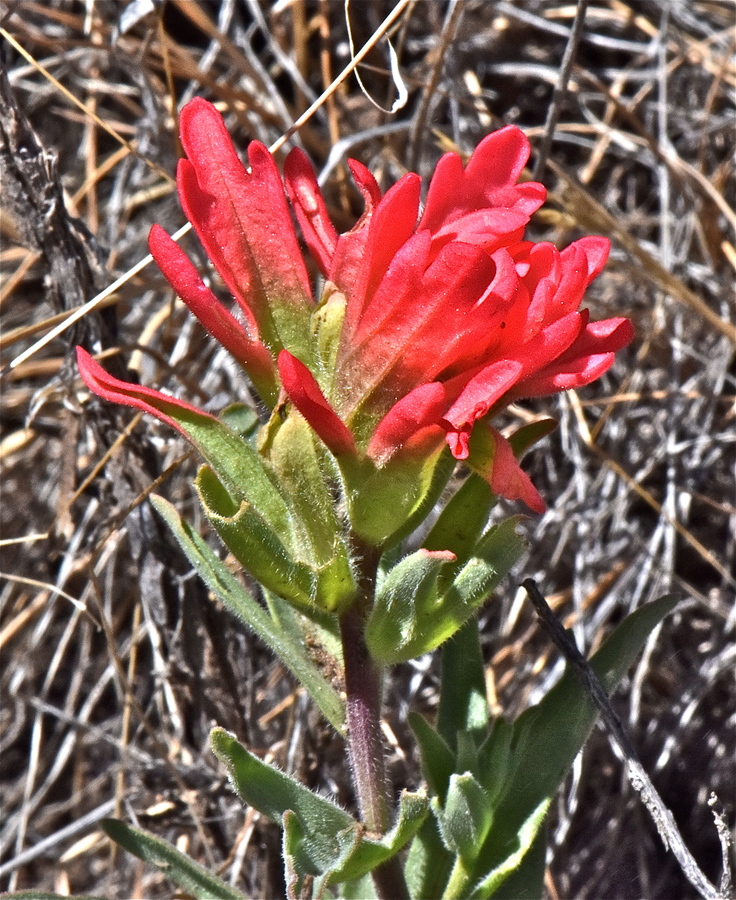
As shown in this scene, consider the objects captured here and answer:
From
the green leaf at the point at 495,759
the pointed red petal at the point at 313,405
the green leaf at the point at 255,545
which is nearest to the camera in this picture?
the pointed red petal at the point at 313,405

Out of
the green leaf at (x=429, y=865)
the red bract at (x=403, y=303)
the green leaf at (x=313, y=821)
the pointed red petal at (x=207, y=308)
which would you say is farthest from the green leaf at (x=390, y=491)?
the green leaf at (x=429, y=865)

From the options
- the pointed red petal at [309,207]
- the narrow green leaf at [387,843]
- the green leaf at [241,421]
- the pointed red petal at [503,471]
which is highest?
the pointed red petal at [309,207]

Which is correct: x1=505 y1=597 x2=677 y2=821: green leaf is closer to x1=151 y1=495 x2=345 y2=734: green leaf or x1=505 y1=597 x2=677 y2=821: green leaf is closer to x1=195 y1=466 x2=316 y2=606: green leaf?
x1=151 y1=495 x2=345 y2=734: green leaf

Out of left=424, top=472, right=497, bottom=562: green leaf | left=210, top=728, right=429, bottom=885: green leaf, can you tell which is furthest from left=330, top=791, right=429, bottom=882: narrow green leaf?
left=424, top=472, right=497, bottom=562: green leaf

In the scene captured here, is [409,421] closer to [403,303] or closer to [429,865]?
[403,303]

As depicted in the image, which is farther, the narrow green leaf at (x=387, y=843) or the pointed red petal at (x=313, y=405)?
the narrow green leaf at (x=387, y=843)

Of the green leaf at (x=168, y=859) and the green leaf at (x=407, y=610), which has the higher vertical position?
the green leaf at (x=407, y=610)

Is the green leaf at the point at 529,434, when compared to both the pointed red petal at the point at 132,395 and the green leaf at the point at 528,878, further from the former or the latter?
the green leaf at the point at 528,878
